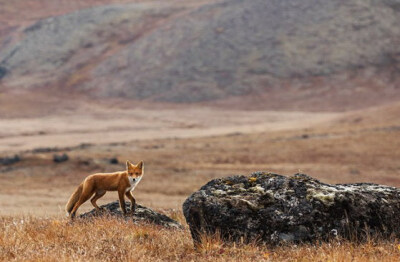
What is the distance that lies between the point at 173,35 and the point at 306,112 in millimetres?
33593

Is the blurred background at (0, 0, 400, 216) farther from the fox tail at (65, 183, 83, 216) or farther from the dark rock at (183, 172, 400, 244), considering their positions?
the dark rock at (183, 172, 400, 244)

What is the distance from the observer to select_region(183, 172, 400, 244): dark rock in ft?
21.6

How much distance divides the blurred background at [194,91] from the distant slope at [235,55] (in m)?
0.24

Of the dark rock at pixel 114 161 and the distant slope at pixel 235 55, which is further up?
the distant slope at pixel 235 55

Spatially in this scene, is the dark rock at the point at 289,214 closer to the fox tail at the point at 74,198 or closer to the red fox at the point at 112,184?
the red fox at the point at 112,184

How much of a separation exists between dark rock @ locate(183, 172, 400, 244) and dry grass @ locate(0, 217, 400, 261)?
6.4 inches

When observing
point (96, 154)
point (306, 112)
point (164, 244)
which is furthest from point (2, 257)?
point (306, 112)

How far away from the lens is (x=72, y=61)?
102 m

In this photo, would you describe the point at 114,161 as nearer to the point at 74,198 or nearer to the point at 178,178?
the point at 178,178

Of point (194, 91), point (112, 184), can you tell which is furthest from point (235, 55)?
point (112, 184)

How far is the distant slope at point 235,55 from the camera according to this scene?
84756 mm

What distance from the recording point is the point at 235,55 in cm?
9269

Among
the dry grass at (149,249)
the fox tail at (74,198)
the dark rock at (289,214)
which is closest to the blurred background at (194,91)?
the fox tail at (74,198)

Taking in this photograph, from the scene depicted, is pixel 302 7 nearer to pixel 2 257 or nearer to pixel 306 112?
pixel 306 112
